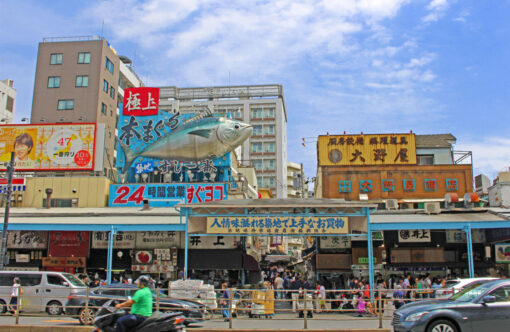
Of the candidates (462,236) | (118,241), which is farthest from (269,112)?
(118,241)

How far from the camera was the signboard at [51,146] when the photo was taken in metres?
34.5

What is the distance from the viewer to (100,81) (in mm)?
59094

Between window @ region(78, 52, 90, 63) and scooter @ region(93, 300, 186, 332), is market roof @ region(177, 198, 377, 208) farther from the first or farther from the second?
window @ region(78, 52, 90, 63)

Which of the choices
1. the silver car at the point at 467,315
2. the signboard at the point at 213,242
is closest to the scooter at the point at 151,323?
the silver car at the point at 467,315

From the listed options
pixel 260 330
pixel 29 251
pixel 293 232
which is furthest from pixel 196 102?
pixel 260 330

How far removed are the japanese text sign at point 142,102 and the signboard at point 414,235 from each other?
18453 millimetres

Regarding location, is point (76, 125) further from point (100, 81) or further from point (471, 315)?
point (471, 315)

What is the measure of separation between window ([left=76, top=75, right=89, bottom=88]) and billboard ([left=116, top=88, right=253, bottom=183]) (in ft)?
88.0

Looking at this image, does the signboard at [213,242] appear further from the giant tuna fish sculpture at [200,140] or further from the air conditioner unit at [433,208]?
the air conditioner unit at [433,208]

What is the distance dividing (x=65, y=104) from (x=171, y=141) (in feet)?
102

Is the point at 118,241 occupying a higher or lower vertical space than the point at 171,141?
lower

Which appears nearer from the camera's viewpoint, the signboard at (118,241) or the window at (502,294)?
the window at (502,294)

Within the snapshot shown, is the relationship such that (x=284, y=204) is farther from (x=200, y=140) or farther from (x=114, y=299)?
(x=200, y=140)

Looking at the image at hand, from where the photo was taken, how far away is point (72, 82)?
194 ft
